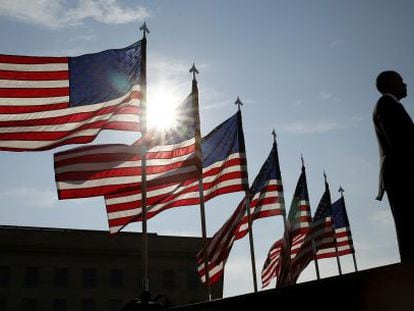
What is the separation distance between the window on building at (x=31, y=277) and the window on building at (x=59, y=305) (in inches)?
90.4

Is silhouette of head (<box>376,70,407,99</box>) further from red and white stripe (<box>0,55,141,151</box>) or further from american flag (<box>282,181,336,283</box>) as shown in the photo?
american flag (<box>282,181,336,283</box>)

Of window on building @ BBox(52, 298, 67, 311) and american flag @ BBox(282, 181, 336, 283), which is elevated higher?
window on building @ BBox(52, 298, 67, 311)

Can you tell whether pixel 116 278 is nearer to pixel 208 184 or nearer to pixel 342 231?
pixel 342 231

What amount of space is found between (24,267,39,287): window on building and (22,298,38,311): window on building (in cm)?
137

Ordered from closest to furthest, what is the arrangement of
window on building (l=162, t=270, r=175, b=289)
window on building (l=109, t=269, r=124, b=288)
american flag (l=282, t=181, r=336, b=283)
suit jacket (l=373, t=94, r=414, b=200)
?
suit jacket (l=373, t=94, r=414, b=200) < american flag (l=282, t=181, r=336, b=283) < window on building (l=109, t=269, r=124, b=288) < window on building (l=162, t=270, r=175, b=289)

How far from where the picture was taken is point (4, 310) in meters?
46.4

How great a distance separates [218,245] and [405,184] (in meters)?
11.1

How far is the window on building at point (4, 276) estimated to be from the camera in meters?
47.1

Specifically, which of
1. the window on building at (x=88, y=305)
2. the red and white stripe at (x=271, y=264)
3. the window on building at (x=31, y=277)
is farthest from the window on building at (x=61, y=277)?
the red and white stripe at (x=271, y=264)

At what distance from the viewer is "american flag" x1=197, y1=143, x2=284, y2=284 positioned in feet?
51.2

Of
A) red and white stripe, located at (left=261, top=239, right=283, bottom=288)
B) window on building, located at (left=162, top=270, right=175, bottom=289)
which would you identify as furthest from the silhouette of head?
window on building, located at (left=162, top=270, right=175, bottom=289)

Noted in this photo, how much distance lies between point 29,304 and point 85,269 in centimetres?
575

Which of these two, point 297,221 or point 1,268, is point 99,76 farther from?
point 1,268

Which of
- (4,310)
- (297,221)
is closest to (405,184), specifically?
(297,221)
